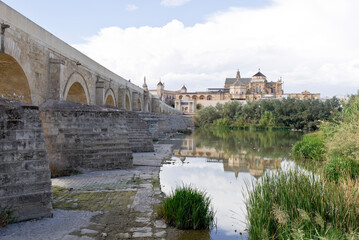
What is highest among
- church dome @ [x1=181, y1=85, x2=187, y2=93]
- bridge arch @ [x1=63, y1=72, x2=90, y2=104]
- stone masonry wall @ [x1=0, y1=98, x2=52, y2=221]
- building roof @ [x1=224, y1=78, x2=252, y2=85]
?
building roof @ [x1=224, y1=78, x2=252, y2=85]

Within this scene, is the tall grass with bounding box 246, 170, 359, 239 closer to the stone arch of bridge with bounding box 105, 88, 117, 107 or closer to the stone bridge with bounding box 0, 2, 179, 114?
the stone bridge with bounding box 0, 2, 179, 114

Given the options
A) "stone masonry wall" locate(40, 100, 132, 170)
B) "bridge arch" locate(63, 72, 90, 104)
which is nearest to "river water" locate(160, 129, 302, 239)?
"stone masonry wall" locate(40, 100, 132, 170)

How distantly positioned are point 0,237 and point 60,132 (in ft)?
14.2

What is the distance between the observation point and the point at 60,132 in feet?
25.5

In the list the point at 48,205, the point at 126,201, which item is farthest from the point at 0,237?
the point at 126,201

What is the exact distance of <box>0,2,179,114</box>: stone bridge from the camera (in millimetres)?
8086

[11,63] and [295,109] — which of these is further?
[295,109]

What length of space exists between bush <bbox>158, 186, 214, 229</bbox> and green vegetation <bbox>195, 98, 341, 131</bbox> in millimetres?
33455

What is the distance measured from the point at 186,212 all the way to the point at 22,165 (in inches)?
95.6

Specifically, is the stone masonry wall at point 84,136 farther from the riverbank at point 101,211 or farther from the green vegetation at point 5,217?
the green vegetation at point 5,217

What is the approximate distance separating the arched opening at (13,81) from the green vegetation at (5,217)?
5.35 meters

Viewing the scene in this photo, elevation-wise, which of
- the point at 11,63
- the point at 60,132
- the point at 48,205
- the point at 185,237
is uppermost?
the point at 11,63

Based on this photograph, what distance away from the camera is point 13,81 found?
8.95 meters

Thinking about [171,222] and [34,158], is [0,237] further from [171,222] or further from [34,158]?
[171,222]
